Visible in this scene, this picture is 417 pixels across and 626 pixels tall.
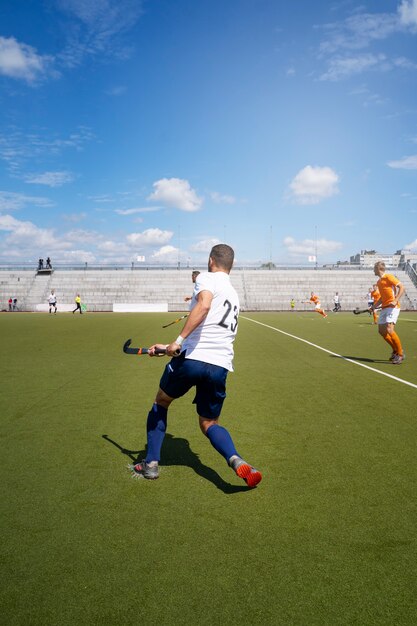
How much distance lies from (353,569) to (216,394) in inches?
62.7

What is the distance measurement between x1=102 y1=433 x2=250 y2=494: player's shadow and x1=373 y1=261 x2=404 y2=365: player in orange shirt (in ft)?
22.0

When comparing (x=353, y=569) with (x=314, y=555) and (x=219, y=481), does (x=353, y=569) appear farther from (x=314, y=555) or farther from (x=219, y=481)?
(x=219, y=481)

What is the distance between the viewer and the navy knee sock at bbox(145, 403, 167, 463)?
3.82 metres

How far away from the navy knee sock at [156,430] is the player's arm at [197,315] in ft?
2.24

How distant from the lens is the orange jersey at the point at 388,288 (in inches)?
401

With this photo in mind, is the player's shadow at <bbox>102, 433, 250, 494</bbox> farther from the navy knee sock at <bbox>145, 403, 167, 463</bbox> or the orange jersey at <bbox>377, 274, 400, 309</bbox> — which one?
the orange jersey at <bbox>377, 274, 400, 309</bbox>

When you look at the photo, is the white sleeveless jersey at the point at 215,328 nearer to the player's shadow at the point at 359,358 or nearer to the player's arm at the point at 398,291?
the player's shadow at the point at 359,358

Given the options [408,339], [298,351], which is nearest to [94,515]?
[298,351]

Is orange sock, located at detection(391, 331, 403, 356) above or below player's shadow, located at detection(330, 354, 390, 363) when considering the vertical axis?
above

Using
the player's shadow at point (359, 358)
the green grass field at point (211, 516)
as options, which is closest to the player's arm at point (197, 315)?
the green grass field at point (211, 516)

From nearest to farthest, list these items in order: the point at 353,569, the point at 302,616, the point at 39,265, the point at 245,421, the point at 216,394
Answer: the point at 302,616 < the point at 353,569 < the point at 216,394 < the point at 245,421 < the point at 39,265

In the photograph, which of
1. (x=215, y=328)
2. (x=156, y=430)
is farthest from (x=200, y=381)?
(x=156, y=430)

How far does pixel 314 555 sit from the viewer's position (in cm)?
261

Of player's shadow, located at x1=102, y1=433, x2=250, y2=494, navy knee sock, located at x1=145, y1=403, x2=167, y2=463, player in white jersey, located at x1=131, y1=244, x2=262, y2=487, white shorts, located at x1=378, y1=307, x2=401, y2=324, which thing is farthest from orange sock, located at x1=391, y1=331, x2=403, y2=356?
navy knee sock, located at x1=145, y1=403, x2=167, y2=463
